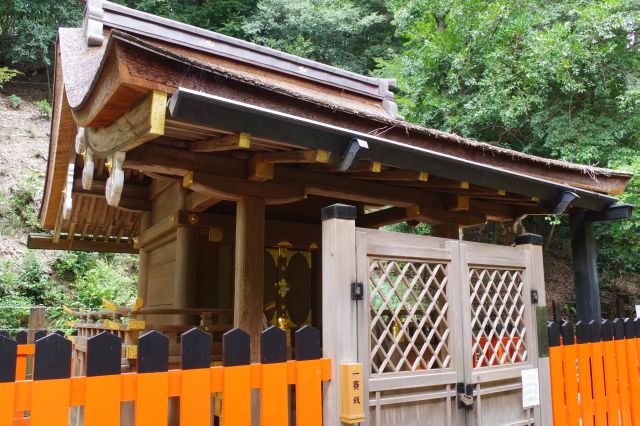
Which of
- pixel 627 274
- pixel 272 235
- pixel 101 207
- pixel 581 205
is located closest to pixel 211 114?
→ pixel 272 235

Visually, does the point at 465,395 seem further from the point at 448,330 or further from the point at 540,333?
the point at 540,333

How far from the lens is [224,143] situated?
411cm

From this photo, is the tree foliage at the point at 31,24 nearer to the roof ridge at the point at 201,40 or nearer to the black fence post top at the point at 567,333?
the roof ridge at the point at 201,40

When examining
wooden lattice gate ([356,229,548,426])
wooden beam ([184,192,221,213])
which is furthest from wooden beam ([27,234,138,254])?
wooden lattice gate ([356,229,548,426])

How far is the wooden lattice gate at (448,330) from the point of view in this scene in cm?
308

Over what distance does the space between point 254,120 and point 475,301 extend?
2048mm

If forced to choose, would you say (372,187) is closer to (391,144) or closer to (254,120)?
(391,144)

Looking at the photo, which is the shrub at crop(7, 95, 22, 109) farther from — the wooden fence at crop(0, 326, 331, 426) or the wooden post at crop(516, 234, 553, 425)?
the wooden post at crop(516, 234, 553, 425)

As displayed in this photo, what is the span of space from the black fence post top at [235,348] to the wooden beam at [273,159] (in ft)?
6.08

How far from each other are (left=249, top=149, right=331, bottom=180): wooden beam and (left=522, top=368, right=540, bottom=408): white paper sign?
7.20 ft

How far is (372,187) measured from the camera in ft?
19.1

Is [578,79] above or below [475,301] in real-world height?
above

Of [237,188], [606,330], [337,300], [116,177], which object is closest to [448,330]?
[337,300]

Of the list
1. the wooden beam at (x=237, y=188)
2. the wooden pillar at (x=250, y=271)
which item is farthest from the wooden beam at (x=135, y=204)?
the wooden pillar at (x=250, y=271)
